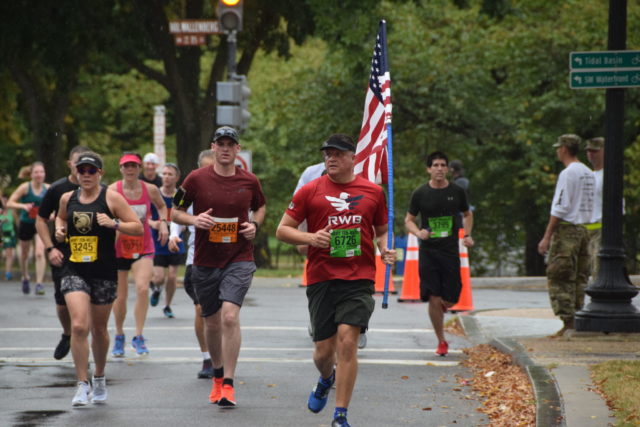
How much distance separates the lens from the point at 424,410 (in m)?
8.62

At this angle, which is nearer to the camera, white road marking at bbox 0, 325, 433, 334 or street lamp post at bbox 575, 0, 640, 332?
street lamp post at bbox 575, 0, 640, 332

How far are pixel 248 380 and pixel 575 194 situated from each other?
3.91 m

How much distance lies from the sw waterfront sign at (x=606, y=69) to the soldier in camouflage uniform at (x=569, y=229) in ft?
1.89

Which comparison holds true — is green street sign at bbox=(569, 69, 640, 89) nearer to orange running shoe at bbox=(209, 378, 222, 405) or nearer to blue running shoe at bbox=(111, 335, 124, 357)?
orange running shoe at bbox=(209, 378, 222, 405)

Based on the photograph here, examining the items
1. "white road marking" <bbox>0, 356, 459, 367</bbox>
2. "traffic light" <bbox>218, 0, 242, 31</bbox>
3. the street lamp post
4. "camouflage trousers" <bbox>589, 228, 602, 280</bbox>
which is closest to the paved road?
"white road marking" <bbox>0, 356, 459, 367</bbox>

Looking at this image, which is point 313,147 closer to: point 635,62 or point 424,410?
point 635,62

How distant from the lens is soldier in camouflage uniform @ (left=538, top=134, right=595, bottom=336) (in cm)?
1191

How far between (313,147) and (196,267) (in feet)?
76.3

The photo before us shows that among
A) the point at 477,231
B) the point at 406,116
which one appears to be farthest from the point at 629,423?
the point at 477,231

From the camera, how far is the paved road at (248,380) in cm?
830

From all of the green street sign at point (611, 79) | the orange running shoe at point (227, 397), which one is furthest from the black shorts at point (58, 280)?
the green street sign at point (611, 79)

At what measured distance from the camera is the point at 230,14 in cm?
1673

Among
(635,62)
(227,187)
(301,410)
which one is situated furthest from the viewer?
(635,62)

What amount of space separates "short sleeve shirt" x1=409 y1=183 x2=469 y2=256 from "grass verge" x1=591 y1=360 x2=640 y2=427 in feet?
8.22
